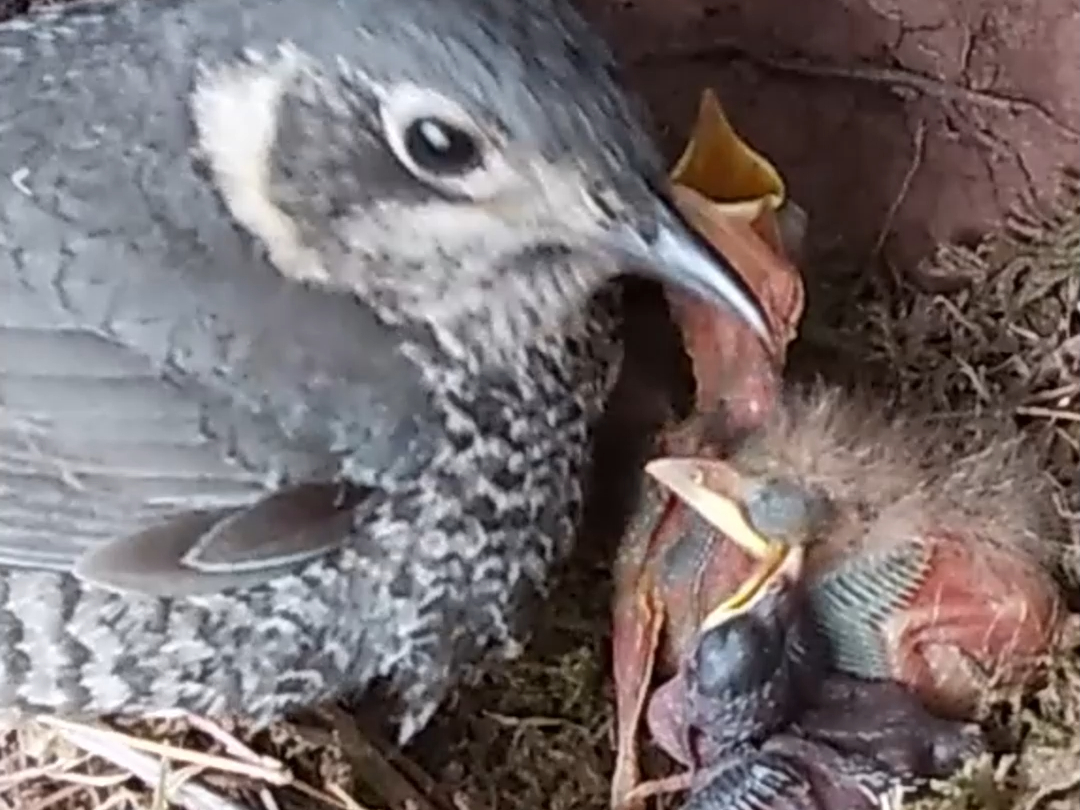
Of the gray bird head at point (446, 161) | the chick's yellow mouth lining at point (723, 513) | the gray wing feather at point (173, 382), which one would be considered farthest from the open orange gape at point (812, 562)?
the gray wing feather at point (173, 382)

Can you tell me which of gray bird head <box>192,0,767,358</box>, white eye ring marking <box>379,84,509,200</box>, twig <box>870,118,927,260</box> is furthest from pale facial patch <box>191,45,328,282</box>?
twig <box>870,118,927,260</box>

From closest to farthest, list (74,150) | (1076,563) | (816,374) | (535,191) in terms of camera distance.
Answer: (535,191)
(74,150)
(1076,563)
(816,374)

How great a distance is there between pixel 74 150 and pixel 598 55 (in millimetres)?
373

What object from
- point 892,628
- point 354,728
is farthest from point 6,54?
point 892,628

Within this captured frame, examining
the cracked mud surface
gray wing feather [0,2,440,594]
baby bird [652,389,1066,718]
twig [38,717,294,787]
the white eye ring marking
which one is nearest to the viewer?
the white eye ring marking

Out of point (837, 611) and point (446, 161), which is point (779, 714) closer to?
point (837, 611)

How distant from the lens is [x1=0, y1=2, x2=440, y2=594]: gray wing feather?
1850 millimetres

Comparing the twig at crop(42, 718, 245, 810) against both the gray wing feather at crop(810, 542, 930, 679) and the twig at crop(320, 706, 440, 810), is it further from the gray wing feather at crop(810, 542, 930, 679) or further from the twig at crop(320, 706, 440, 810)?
the gray wing feather at crop(810, 542, 930, 679)

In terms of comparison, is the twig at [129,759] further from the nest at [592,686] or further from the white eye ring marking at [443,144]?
the white eye ring marking at [443,144]

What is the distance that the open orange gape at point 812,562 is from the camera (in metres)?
1.94

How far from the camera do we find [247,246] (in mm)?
1859

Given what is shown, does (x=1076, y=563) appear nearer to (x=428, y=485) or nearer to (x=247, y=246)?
(x=428, y=485)

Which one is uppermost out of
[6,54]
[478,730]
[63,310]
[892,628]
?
[6,54]

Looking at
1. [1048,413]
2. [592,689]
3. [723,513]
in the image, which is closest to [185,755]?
[592,689]
